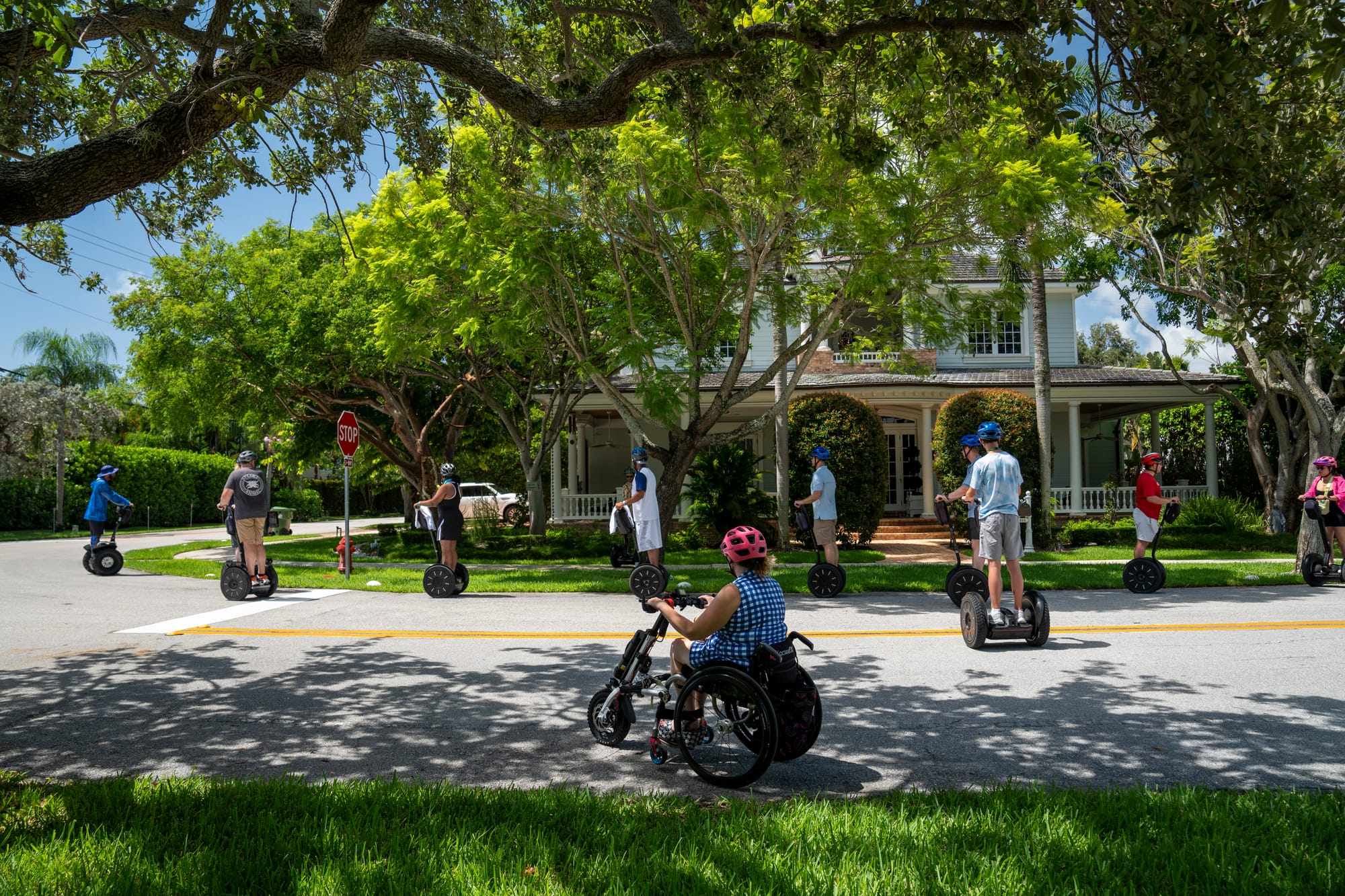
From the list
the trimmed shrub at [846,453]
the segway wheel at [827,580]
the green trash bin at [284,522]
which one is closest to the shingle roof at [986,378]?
the trimmed shrub at [846,453]

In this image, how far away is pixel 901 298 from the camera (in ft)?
48.1

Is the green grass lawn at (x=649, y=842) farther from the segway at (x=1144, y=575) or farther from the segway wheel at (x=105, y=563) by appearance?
the segway wheel at (x=105, y=563)

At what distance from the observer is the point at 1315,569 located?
12578 mm

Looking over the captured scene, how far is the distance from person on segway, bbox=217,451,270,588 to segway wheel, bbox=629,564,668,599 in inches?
195

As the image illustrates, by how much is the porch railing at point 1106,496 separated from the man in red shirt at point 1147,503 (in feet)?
37.0

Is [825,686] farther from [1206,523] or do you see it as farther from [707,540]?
[1206,523]

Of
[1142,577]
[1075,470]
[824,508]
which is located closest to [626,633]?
[824,508]

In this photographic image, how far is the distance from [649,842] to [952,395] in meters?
19.9

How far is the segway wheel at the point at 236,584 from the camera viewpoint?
12234 millimetres

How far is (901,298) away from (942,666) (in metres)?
8.47

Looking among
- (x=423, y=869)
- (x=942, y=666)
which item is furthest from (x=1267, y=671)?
(x=423, y=869)

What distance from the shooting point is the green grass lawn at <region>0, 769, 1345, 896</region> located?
11.1 ft

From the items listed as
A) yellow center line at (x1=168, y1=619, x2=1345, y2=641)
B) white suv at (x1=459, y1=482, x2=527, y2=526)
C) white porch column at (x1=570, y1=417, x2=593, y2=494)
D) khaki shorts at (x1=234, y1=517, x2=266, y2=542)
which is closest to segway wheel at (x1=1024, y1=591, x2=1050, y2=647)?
yellow center line at (x1=168, y1=619, x2=1345, y2=641)

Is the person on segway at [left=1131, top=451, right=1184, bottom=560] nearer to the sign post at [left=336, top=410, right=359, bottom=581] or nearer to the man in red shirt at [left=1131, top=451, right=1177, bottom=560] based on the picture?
the man in red shirt at [left=1131, top=451, right=1177, bottom=560]
